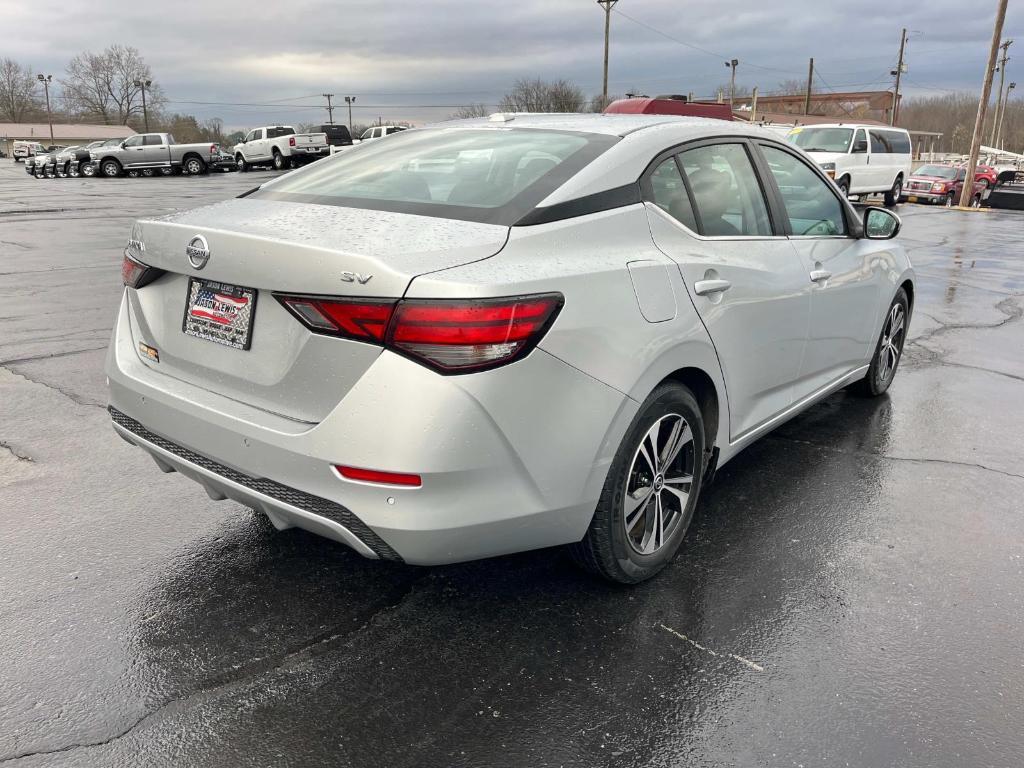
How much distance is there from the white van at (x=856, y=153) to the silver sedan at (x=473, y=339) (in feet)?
62.4

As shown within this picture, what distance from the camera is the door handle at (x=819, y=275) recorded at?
3.94 metres

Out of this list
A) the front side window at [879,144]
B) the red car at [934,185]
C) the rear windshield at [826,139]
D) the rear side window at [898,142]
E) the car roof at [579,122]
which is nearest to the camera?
the car roof at [579,122]

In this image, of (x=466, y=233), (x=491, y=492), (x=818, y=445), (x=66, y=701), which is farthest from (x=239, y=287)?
(x=818, y=445)

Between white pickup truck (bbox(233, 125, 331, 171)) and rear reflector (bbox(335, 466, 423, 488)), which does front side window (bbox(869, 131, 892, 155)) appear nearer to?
rear reflector (bbox(335, 466, 423, 488))

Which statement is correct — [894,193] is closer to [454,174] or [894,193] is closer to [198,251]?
[454,174]

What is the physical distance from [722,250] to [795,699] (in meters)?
1.70

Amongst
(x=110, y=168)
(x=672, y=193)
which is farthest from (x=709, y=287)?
(x=110, y=168)

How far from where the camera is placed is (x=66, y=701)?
7.89 ft

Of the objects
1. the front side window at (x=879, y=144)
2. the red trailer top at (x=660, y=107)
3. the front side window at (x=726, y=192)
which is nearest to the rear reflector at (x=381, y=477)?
the front side window at (x=726, y=192)

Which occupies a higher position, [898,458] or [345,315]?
[345,315]

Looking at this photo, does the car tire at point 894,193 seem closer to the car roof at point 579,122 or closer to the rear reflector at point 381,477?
the car roof at point 579,122

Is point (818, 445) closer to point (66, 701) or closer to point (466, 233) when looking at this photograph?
point (466, 233)

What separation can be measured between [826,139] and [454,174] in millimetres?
21453

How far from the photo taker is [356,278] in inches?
88.5
